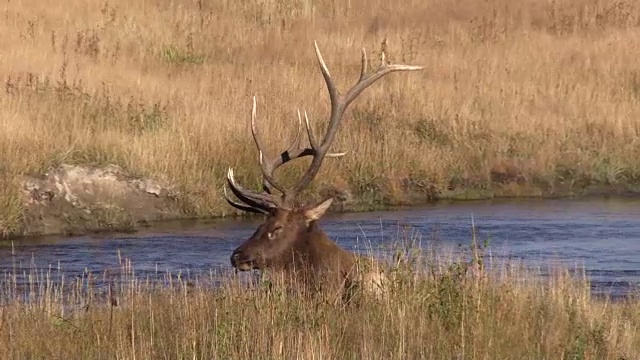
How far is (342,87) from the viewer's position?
22.7 meters

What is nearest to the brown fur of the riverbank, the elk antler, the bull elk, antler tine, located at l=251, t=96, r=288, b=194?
the bull elk

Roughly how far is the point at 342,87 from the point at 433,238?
950 cm

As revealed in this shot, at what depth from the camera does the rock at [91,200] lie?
17.2 m

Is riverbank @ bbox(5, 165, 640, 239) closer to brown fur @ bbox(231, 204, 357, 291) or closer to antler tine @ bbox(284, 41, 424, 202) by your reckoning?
antler tine @ bbox(284, 41, 424, 202)

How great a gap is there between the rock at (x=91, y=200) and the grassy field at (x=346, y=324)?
668 centimetres

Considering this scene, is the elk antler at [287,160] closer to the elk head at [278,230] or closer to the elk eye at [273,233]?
the elk head at [278,230]

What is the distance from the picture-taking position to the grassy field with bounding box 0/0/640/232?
18.6 metres

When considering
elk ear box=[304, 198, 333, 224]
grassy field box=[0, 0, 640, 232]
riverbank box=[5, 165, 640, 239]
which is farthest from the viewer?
grassy field box=[0, 0, 640, 232]

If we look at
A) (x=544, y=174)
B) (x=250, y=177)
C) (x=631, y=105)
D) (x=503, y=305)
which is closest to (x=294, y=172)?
(x=250, y=177)

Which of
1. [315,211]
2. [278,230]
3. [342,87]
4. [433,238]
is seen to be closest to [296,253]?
[278,230]

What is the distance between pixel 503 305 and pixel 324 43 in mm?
16119

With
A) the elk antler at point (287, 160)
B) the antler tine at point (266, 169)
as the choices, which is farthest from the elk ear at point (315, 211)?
the antler tine at point (266, 169)

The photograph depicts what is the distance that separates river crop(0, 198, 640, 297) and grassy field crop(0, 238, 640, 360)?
313cm

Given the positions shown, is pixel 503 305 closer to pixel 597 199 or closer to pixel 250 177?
pixel 250 177
